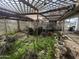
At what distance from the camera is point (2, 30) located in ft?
24.5

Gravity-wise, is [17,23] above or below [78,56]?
above

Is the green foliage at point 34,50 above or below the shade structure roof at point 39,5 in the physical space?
below

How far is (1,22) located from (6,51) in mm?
3695

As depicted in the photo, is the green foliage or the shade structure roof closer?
the shade structure roof

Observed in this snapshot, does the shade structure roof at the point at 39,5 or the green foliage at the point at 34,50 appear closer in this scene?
the shade structure roof at the point at 39,5

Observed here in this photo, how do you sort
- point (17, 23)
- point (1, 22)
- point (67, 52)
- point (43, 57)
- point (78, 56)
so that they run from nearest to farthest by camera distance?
1. point (78, 56)
2. point (67, 52)
3. point (43, 57)
4. point (1, 22)
5. point (17, 23)

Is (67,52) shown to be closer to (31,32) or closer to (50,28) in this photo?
(31,32)

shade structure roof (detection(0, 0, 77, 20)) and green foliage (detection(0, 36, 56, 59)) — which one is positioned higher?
shade structure roof (detection(0, 0, 77, 20))

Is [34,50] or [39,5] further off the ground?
[39,5]

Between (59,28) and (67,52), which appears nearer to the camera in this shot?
(67,52)

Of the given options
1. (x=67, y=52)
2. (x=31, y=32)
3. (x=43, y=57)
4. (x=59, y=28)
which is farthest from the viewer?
(x=59, y=28)

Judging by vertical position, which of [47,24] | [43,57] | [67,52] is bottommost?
[43,57]

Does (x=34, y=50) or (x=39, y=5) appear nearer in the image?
(x=39, y=5)

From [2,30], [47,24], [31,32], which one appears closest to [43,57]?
[2,30]
